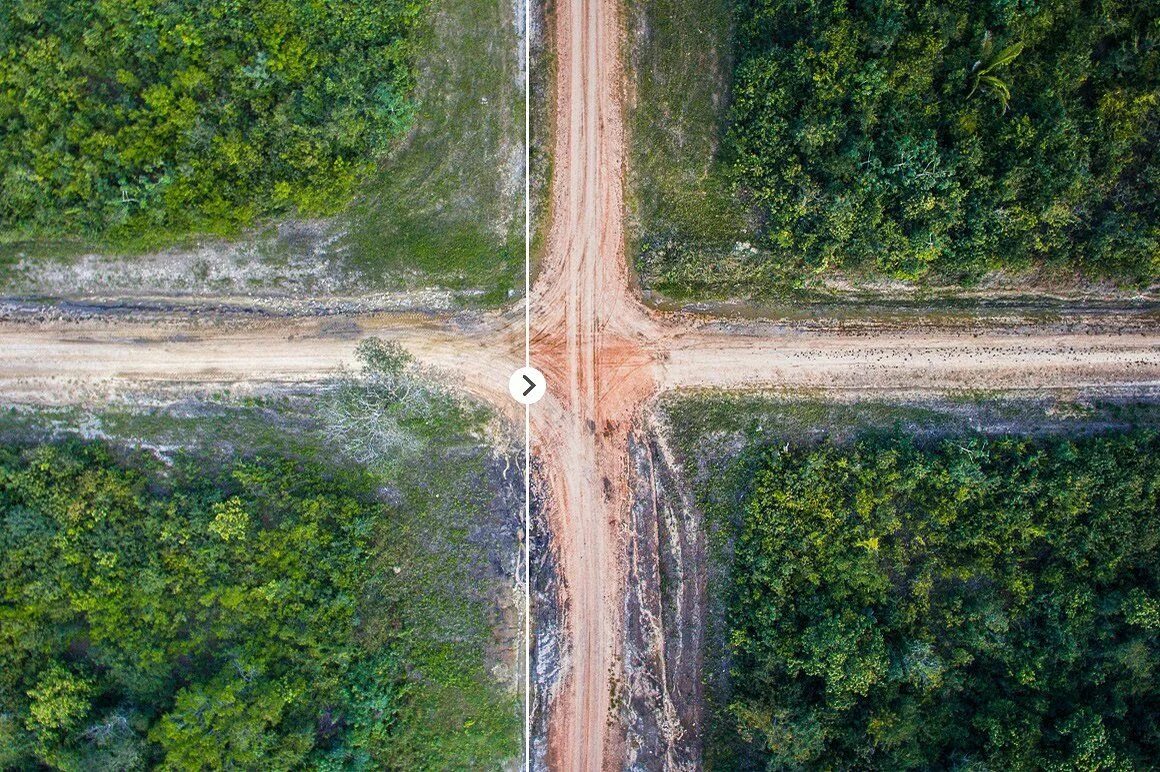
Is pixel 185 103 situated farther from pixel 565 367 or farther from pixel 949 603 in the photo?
pixel 949 603

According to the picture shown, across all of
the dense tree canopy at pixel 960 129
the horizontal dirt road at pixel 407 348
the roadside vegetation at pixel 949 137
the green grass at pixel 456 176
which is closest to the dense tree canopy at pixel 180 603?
the horizontal dirt road at pixel 407 348

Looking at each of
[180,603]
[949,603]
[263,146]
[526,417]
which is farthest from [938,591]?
[263,146]

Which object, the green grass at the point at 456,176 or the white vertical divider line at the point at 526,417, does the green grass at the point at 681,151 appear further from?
the green grass at the point at 456,176

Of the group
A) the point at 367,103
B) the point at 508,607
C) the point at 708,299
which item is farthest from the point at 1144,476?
the point at 367,103

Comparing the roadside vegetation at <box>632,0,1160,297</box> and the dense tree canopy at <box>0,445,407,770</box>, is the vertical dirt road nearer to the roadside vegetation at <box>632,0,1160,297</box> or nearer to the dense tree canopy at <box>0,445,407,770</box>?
the roadside vegetation at <box>632,0,1160,297</box>

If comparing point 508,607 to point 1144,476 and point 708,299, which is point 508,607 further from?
point 1144,476

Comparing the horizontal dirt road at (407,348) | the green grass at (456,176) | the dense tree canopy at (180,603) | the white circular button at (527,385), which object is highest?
the green grass at (456,176)

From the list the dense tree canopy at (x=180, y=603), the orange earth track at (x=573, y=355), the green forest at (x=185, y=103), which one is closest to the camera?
the green forest at (x=185, y=103)
